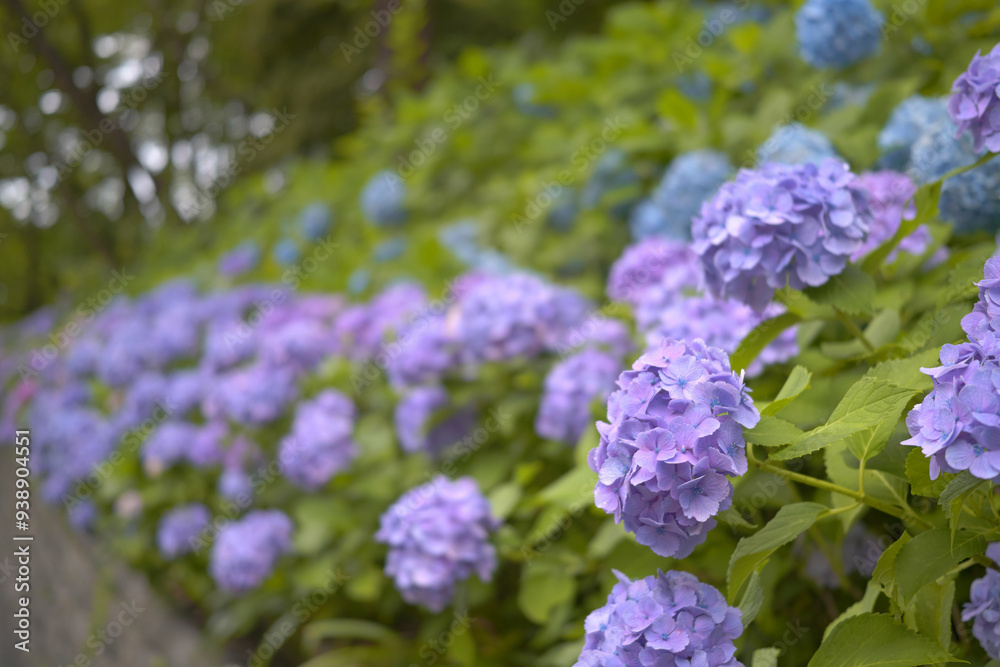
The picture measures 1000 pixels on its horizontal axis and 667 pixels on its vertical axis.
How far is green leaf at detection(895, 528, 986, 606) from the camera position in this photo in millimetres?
777

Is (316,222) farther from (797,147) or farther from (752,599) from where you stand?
(752,599)

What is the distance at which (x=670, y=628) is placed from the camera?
0.81 m

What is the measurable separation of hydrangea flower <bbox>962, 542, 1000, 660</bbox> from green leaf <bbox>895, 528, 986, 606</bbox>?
0.19 ft

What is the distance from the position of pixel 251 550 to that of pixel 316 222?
2.64 meters

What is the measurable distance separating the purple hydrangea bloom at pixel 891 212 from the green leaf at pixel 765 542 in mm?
628

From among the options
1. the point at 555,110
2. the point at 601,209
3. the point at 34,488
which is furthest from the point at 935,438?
the point at 34,488

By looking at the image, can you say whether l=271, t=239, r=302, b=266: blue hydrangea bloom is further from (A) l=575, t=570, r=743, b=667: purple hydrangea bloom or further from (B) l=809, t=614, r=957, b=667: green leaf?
(B) l=809, t=614, r=957, b=667: green leaf

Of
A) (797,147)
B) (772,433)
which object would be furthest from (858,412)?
(797,147)

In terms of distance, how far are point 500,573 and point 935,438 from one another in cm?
142

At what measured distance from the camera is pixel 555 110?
11.8ft

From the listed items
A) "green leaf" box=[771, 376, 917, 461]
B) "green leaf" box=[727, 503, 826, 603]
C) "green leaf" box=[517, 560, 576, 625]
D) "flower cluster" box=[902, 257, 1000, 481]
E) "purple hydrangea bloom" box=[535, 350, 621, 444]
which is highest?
"flower cluster" box=[902, 257, 1000, 481]

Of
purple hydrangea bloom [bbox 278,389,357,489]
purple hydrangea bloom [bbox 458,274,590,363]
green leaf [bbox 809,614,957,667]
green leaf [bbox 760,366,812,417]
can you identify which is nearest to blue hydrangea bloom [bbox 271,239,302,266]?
purple hydrangea bloom [bbox 278,389,357,489]

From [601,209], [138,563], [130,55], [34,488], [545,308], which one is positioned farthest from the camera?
[130,55]

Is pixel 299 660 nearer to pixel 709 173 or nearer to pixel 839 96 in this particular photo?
pixel 709 173
